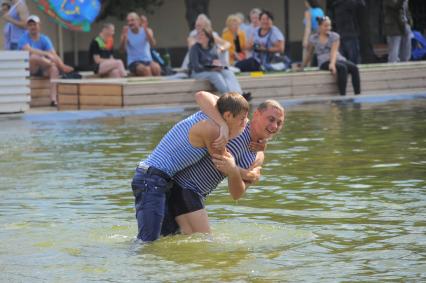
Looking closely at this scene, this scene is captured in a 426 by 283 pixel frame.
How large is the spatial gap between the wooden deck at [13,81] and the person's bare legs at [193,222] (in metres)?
12.0

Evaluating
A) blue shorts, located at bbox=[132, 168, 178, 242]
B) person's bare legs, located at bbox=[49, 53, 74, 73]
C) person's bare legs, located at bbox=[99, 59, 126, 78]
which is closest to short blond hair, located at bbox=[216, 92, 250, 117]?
blue shorts, located at bbox=[132, 168, 178, 242]

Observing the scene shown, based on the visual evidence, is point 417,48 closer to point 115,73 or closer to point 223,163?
point 115,73

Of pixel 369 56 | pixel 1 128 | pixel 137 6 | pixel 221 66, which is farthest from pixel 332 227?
pixel 137 6

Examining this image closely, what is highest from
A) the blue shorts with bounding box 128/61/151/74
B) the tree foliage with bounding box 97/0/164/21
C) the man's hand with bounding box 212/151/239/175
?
the tree foliage with bounding box 97/0/164/21

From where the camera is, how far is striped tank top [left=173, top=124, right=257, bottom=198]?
8344 mm

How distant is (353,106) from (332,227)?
1154 centimetres

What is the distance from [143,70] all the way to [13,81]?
3.01 meters

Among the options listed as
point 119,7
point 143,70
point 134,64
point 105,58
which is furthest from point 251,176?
point 119,7

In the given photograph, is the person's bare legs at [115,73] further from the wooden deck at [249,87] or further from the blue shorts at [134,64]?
the wooden deck at [249,87]

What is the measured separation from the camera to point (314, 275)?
7688 millimetres

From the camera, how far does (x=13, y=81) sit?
20172 millimetres

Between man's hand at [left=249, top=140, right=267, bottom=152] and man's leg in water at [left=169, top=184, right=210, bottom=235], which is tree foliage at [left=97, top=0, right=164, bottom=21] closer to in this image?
man's leg in water at [left=169, top=184, right=210, bottom=235]

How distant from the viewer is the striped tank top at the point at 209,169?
834cm

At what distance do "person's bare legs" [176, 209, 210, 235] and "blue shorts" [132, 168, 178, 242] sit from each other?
0.17 metres
